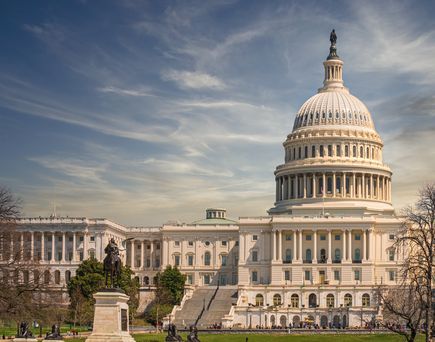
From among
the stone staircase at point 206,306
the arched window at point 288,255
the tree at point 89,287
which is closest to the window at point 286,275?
the arched window at point 288,255

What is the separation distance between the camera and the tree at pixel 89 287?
5984 inches

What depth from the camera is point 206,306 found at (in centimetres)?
17238

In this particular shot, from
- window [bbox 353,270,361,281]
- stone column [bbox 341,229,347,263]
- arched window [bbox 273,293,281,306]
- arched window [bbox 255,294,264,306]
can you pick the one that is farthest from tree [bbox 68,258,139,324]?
window [bbox 353,270,361,281]

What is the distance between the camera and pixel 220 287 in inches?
7416

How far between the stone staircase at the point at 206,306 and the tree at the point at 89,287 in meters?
7.51

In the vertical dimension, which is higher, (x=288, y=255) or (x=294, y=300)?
(x=288, y=255)

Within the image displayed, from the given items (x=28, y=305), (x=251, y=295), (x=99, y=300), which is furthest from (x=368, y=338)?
(x=251, y=295)

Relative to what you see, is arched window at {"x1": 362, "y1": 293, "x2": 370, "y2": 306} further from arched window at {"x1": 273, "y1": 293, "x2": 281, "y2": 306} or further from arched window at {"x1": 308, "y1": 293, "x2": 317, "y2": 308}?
arched window at {"x1": 273, "y1": 293, "x2": 281, "y2": 306}

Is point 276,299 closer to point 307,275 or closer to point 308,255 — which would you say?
point 307,275

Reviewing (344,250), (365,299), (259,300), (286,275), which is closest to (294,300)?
(259,300)

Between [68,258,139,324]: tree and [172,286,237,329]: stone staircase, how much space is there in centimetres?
751

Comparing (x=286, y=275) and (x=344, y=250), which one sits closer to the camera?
(x=344, y=250)

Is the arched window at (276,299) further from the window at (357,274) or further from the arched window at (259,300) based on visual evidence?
the window at (357,274)

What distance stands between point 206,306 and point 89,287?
64.5ft
